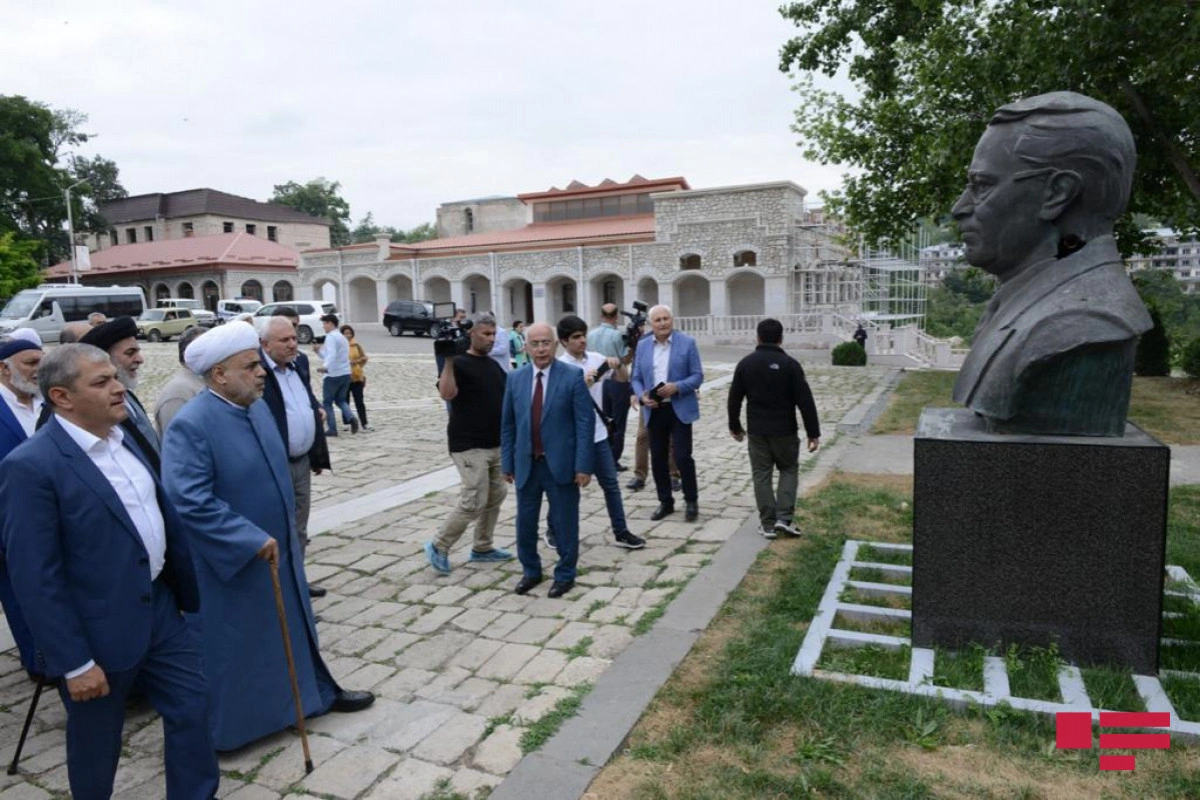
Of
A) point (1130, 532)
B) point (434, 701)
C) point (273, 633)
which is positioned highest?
point (1130, 532)

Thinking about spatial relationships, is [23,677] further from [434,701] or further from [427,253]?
[427,253]

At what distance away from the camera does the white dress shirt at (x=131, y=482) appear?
8.54 ft

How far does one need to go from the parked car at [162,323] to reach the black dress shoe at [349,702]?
3283 cm

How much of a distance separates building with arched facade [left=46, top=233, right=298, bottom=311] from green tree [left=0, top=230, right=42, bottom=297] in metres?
8.25

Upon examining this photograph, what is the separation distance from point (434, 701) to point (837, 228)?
114 ft

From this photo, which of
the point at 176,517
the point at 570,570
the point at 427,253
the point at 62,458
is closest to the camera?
the point at 62,458

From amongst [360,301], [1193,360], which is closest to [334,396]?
[1193,360]

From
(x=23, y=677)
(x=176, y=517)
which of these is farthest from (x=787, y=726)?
(x=23, y=677)

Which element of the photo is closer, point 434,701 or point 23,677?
point 434,701

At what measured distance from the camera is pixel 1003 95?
11.8 metres

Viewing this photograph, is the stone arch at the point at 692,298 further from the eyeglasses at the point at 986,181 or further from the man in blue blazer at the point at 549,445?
the eyeglasses at the point at 986,181

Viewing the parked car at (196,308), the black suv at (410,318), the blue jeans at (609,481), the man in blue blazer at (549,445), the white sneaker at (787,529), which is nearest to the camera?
the man in blue blazer at (549,445)

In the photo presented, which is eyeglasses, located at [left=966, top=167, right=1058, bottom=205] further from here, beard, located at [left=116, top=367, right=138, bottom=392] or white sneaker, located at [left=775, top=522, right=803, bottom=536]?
beard, located at [left=116, top=367, right=138, bottom=392]

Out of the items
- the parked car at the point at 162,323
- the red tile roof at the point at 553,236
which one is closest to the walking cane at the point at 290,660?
the red tile roof at the point at 553,236
